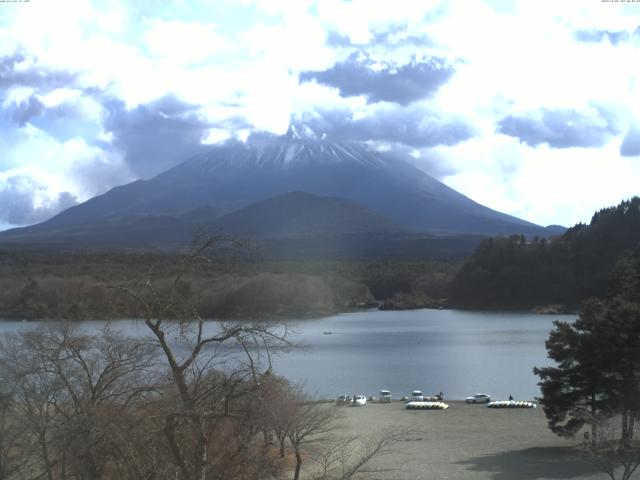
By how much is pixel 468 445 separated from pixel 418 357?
21.1 meters

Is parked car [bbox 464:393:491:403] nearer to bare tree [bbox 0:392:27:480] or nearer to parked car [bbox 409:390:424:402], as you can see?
parked car [bbox 409:390:424:402]

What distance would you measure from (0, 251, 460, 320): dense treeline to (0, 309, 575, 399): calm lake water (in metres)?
2.67

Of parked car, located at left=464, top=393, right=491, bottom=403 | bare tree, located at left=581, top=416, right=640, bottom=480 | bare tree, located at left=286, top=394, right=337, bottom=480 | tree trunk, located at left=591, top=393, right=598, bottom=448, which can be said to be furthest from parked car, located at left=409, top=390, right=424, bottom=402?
bare tree, located at left=286, top=394, right=337, bottom=480

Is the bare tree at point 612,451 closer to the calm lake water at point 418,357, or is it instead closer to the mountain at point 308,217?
the calm lake water at point 418,357

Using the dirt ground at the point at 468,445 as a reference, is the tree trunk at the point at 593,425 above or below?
above

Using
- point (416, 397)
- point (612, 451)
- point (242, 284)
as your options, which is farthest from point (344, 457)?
point (242, 284)

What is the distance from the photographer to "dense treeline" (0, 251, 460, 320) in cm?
3659

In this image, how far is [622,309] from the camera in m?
16.5

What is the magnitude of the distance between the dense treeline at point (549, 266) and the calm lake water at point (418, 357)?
58.2ft

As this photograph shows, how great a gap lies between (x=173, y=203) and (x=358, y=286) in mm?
95348

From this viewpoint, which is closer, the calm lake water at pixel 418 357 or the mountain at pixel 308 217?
the calm lake water at pixel 418 357

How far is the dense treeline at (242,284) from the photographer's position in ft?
120

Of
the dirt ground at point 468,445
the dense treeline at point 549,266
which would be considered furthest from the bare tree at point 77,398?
the dense treeline at point 549,266

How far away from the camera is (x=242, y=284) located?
5441 cm
